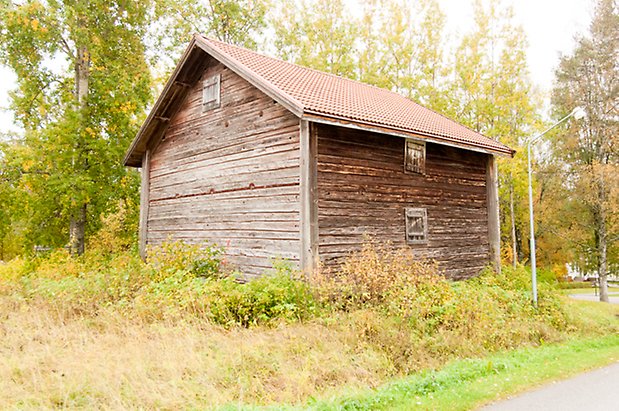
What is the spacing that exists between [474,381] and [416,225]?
6.71 m

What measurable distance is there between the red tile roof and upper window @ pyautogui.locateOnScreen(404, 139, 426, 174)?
61cm

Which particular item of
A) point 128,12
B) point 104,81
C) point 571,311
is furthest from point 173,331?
point 128,12

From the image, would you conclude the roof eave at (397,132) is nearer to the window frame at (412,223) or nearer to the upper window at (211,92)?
the window frame at (412,223)

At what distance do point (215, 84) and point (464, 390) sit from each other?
11.6 metres

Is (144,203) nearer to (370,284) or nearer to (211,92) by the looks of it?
(211,92)

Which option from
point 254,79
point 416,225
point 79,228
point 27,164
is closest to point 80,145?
point 27,164

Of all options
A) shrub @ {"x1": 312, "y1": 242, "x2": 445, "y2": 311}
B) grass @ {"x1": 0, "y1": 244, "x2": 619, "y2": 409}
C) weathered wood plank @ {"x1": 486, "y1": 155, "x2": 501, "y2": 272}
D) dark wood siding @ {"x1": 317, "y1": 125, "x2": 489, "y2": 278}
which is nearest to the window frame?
dark wood siding @ {"x1": 317, "y1": 125, "x2": 489, "y2": 278}

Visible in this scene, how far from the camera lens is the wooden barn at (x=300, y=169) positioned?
1141 centimetres

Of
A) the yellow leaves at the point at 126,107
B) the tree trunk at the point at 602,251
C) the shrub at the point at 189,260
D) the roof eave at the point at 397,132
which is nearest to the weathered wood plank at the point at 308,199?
the roof eave at the point at 397,132

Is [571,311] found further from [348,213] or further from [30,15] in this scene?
[30,15]

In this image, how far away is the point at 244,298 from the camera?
9.70m


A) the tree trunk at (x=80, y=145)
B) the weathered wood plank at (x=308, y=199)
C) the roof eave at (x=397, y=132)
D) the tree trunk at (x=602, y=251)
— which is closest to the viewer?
the roof eave at (x=397, y=132)

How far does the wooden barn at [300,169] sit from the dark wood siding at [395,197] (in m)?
0.04

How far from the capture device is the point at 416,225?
13555 millimetres
